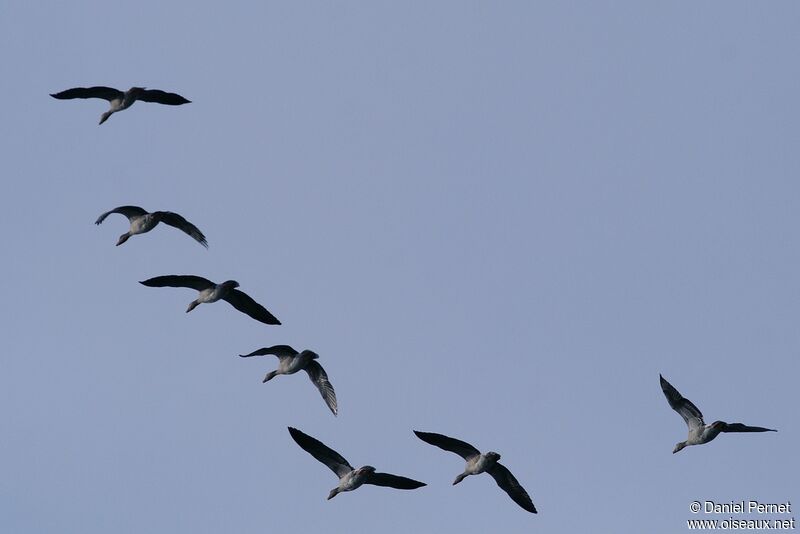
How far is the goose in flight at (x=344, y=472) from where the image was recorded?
55344 mm

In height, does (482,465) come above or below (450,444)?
below

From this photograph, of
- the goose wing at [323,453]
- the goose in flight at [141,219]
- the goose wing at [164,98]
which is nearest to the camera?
the goose wing at [323,453]

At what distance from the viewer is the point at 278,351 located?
6056cm

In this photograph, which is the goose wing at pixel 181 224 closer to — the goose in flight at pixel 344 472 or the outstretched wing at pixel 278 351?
the outstretched wing at pixel 278 351

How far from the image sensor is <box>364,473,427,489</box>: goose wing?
5481 centimetres

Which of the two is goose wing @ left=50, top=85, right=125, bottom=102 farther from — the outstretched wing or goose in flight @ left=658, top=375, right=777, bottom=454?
goose in flight @ left=658, top=375, right=777, bottom=454

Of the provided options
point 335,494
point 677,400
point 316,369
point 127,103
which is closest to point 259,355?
point 316,369

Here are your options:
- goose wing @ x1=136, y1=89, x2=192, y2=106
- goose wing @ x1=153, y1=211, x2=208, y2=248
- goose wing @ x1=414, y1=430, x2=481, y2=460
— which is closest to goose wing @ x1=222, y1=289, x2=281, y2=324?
goose wing @ x1=153, y1=211, x2=208, y2=248

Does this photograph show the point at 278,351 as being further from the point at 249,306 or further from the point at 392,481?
the point at 392,481

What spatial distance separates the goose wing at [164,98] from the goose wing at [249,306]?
23.8ft

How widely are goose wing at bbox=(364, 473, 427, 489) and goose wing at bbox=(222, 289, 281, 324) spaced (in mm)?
7796

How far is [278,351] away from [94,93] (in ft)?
38.5

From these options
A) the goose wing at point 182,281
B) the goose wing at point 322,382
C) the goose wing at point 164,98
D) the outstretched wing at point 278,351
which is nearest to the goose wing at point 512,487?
the goose wing at point 322,382

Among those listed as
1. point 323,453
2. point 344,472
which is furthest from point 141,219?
point 344,472
